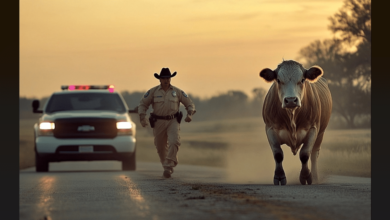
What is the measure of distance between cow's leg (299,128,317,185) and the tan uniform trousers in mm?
2989

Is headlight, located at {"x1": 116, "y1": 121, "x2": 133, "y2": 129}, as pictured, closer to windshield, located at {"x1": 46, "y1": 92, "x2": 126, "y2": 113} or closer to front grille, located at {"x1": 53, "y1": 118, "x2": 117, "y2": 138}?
front grille, located at {"x1": 53, "y1": 118, "x2": 117, "y2": 138}

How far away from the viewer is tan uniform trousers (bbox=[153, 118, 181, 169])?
17.1 m

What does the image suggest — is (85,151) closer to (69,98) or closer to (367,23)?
(69,98)

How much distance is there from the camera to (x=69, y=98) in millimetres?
22234

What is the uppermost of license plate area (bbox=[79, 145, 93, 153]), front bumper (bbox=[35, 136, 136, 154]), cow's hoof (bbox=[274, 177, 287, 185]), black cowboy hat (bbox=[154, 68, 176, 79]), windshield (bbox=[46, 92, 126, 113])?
black cowboy hat (bbox=[154, 68, 176, 79])

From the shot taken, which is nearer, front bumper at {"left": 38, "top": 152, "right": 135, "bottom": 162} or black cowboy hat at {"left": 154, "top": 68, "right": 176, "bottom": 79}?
black cowboy hat at {"left": 154, "top": 68, "right": 176, "bottom": 79}

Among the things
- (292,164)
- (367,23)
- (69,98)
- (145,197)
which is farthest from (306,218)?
(367,23)

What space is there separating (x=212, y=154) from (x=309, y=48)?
23828 millimetres

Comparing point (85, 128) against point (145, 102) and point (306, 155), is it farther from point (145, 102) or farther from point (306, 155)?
point (306, 155)

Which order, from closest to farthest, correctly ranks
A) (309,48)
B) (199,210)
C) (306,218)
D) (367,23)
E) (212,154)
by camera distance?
(306,218) < (199,210) < (212,154) < (367,23) < (309,48)

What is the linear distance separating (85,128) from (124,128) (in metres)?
0.96

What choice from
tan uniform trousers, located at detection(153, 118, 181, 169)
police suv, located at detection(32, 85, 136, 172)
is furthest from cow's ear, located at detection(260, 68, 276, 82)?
police suv, located at detection(32, 85, 136, 172)

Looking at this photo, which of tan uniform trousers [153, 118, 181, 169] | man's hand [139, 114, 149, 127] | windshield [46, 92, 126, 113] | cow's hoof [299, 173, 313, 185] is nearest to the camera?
cow's hoof [299, 173, 313, 185]

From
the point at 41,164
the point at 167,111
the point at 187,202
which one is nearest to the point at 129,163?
the point at 41,164
